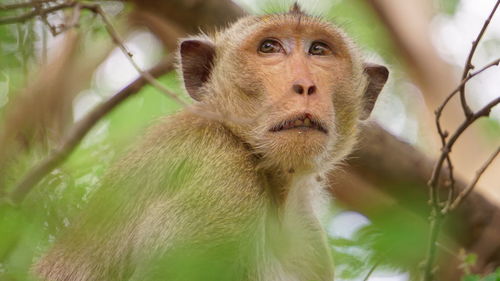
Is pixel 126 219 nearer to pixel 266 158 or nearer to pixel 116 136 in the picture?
pixel 116 136

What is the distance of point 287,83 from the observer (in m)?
5.67

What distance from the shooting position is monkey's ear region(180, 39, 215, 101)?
21.0 ft

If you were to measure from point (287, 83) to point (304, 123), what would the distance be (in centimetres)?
33

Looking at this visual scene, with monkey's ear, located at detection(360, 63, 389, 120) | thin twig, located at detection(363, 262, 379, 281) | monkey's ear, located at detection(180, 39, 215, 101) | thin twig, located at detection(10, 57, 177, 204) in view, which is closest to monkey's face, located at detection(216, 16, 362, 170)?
monkey's ear, located at detection(180, 39, 215, 101)

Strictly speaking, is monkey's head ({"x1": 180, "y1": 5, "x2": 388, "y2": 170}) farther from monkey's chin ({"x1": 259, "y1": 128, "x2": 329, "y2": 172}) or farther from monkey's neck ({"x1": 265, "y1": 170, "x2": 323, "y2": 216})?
monkey's neck ({"x1": 265, "y1": 170, "x2": 323, "y2": 216})

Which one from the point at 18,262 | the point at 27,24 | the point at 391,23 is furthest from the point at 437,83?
the point at 18,262

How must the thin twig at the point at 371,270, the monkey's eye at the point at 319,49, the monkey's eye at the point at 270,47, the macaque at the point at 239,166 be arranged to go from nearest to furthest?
the thin twig at the point at 371,270, the macaque at the point at 239,166, the monkey's eye at the point at 270,47, the monkey's eye at the point at 319,49

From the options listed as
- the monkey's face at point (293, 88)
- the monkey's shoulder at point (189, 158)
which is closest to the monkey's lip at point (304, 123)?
the monkey's face at point (293, 88)

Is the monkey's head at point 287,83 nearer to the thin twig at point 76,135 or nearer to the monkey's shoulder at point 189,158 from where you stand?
the monkey's shoulder at point 189,158

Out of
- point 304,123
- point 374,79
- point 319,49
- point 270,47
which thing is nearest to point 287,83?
point 304,123

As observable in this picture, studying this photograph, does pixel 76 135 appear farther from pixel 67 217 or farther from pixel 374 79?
pixel 67 217

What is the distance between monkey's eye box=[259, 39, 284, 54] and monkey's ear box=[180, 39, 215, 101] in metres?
0.53

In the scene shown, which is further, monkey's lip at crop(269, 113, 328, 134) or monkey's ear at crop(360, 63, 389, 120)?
monkey's ear at crop(360, 63, 389, 120)

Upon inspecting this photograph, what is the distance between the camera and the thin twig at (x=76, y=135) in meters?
3.81
